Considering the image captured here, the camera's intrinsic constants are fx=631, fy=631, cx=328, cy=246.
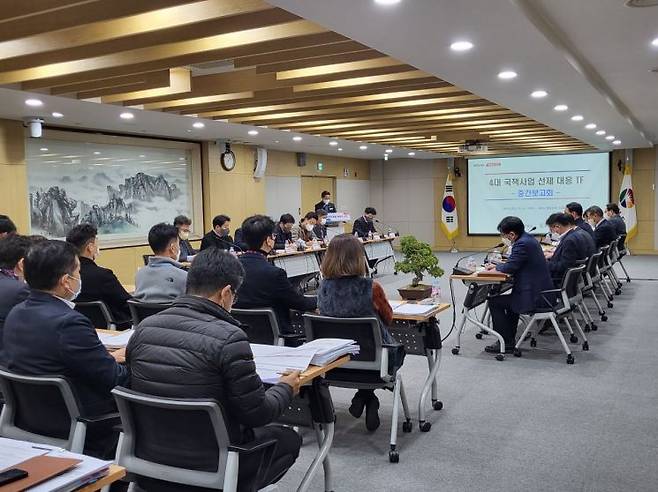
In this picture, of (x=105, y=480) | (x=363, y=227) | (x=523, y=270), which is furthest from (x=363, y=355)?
(x=363, y=227)

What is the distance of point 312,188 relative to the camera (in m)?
14.2

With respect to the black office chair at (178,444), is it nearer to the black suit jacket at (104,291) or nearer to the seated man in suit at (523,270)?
the black suit jacket at (104,291)

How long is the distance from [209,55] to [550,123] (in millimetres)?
5669

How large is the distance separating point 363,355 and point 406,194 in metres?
13.1

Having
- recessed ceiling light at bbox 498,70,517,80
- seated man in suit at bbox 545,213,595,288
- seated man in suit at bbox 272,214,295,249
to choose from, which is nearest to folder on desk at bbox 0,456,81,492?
recessed ceiling light at bbox 498,70,517,80

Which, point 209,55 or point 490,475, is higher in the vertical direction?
point 209,55

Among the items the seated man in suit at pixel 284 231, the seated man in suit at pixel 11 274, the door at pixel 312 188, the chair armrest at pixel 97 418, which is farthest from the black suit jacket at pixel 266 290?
the door at pixel 312 188

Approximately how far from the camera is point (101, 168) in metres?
9.42

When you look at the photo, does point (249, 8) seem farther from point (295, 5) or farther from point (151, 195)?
point (151, 195)

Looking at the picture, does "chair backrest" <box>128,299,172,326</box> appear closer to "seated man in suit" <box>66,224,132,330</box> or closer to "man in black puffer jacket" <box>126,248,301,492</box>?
"seated man in suit" <box>66,224,132,330</box>

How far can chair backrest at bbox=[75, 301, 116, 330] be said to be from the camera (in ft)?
12.9

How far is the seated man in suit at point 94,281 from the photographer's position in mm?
3898

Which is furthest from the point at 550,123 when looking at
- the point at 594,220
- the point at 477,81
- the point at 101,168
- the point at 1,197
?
the point at 1,197

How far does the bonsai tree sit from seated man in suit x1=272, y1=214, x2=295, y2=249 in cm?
455
